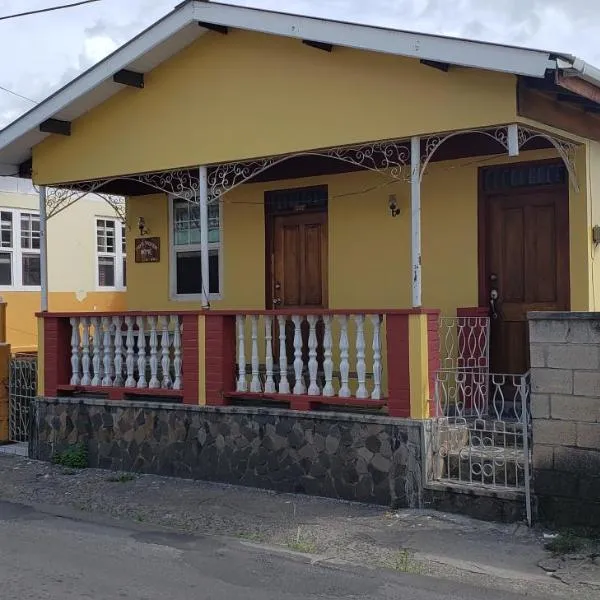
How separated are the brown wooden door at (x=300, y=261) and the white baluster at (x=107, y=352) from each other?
7.07ft

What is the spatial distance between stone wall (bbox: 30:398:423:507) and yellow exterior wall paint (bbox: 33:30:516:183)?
2.64m

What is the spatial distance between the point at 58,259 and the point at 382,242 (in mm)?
9080

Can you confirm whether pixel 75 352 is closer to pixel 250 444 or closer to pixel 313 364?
pixel 250 444

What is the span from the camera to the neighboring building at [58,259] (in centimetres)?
1642

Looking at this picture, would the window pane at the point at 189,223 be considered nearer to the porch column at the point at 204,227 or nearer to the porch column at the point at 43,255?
the porch column at the point at 43,255

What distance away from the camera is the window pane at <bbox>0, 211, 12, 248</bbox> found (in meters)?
16.3

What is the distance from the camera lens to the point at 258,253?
1095cm

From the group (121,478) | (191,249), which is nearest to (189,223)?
(191,249)

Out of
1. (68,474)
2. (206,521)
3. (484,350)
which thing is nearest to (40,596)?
(206,521)

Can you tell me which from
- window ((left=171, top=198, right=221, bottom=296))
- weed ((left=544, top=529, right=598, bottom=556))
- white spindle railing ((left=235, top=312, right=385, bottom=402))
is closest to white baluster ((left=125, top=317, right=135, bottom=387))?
white spindle railing ((left=235, top=312, right=385, bottom=402))

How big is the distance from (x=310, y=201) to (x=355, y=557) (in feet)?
17.2

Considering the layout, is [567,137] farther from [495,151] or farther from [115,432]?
[115,432]

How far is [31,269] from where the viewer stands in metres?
16.8

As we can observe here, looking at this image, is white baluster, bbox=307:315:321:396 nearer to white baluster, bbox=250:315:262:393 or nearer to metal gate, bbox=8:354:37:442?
white baluster, bbox=250:315:262:393
